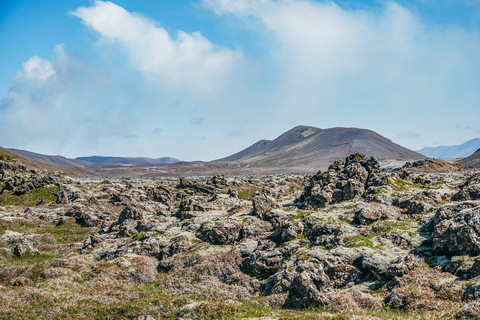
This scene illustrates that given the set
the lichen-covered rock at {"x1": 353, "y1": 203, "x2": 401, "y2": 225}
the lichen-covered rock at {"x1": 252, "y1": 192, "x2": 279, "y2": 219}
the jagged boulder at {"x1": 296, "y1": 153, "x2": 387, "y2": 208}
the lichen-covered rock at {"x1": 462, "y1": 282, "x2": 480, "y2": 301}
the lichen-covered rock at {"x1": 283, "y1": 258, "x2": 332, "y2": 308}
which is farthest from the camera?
the jagged boulder at {"x1": 296, "y1": 153, "x2": 387, "y2": 208}

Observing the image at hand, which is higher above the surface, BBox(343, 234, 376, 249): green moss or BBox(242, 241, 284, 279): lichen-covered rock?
BBox(343, 234, 376, 249): green moss

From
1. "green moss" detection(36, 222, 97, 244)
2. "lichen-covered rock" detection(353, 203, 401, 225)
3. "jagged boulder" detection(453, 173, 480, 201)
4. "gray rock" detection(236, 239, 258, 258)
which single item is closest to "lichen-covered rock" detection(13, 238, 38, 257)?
"green moss" detection(36, 222, 97, 244)

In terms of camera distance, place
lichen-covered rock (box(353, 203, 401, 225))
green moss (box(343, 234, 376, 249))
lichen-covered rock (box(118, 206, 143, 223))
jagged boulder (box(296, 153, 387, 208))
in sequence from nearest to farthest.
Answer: green moss (box(343, 234, 376, 249)), lichen-covered rock (box(353, 203, 401, 225)), jagged boulder (box(296, 153, 387, 208)), lichen-covered rock (box(118, 206, 143, 223))

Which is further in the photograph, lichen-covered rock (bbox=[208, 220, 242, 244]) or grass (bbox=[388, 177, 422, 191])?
grass (bbox=[388, 177, 422, 191])

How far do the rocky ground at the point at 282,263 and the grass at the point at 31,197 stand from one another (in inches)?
1034

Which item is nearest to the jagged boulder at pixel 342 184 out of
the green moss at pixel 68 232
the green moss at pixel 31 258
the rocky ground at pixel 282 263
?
the rocky ground at pixel 282 263

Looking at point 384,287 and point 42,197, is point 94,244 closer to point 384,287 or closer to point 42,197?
point 384,287

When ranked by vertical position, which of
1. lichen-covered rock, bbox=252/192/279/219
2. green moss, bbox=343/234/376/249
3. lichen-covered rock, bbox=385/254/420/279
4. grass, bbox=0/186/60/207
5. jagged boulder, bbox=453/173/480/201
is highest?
jagged boulder, bbox=453/173/480/201

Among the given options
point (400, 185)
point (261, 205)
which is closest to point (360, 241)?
point (261, 205)

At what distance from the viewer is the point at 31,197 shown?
250 ft

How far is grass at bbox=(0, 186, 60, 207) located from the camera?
7238cm

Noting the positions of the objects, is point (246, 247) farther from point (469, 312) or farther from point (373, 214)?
point (469, 312)

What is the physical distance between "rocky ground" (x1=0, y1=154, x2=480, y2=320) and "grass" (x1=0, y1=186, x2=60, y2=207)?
26.3m

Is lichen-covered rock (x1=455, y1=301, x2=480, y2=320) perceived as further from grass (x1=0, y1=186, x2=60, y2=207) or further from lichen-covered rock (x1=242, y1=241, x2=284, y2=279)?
grass (x1=0, y1=186, x2=60, y2=207)
